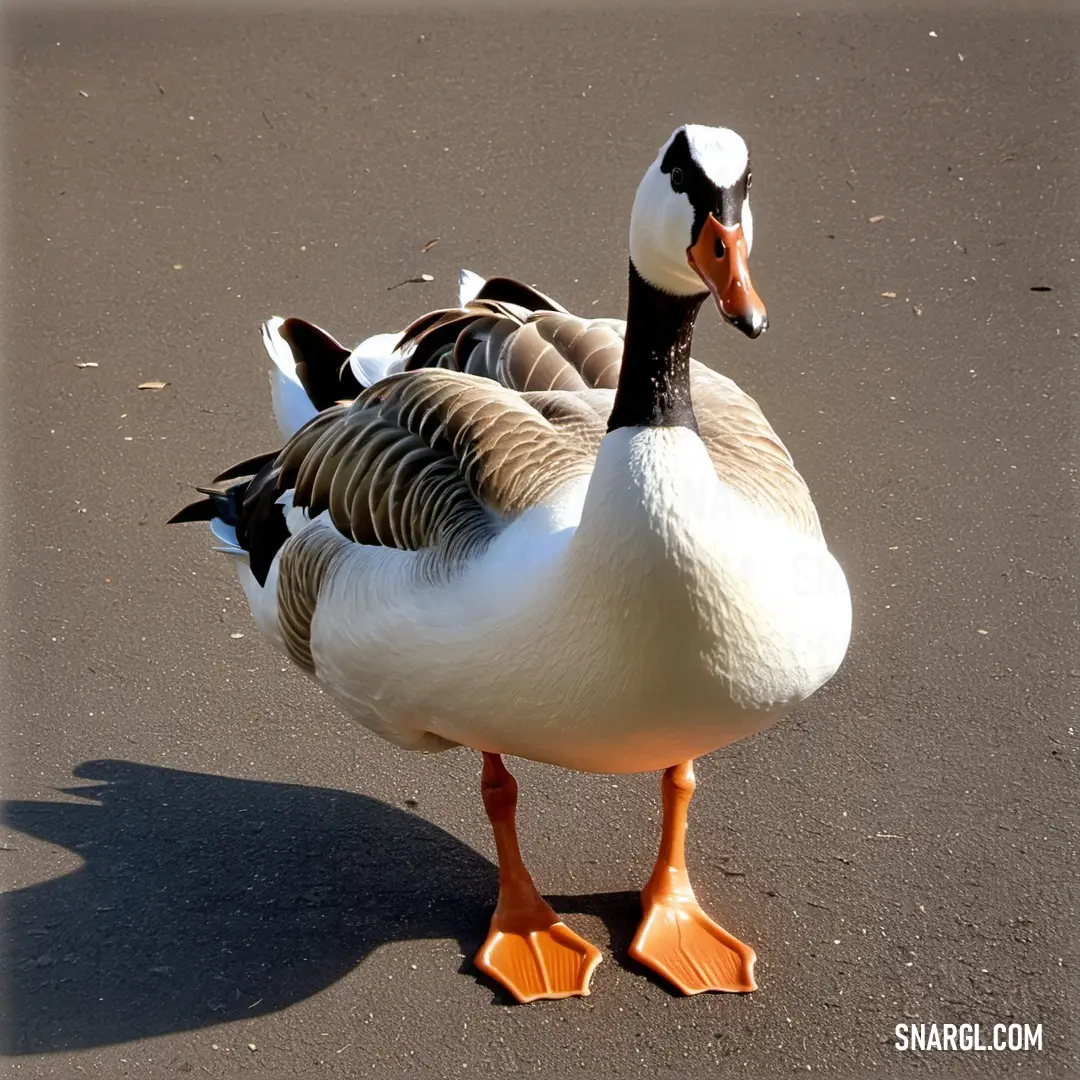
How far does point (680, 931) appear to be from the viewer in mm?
3123

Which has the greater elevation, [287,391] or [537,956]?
[287,391]

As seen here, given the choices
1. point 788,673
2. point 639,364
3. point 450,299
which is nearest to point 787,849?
point 788,673

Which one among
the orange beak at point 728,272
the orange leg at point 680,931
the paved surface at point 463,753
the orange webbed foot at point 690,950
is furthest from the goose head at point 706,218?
the paved surface at point 463,753

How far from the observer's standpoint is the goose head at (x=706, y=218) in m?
2.26

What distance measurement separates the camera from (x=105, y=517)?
4.52 meters

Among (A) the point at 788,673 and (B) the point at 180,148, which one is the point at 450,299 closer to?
(B) the point at 180,148

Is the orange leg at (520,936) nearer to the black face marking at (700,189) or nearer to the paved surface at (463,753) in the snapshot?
the paved surface at (463,753)

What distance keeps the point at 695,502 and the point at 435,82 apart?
462 cm

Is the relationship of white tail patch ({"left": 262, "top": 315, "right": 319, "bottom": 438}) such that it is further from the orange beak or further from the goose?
the orange beak

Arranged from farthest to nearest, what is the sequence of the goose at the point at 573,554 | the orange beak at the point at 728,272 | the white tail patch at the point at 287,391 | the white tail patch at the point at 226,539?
the white tail patch at the point at 287,391 < the white tail patch at the point at 226,539 < the goose at the point at 573,554 < the orange beak at the point at 728,272

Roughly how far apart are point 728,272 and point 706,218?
11 cm

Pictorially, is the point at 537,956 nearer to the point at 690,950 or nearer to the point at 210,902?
the point at 690,950

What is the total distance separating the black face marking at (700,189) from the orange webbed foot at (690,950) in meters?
1.52

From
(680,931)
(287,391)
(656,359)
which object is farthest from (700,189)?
(287,391)
